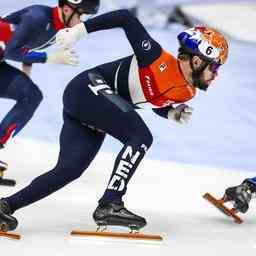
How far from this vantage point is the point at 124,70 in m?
4.66

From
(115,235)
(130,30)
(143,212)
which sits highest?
(130,30)

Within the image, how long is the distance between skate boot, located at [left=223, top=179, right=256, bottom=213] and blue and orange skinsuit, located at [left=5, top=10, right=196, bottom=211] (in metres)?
0.79

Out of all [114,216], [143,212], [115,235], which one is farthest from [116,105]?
[143,212]

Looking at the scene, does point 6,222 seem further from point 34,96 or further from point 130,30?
point 34,96

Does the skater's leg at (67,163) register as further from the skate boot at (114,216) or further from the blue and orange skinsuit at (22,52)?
the blue and orange skinsuit at (22,52)

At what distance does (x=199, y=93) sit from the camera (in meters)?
9.27

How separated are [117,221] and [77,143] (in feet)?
1.61

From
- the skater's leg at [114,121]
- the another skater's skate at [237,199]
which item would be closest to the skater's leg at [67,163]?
the skater's leg at [114,121]

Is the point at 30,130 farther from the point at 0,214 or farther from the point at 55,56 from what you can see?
the point at 0,214

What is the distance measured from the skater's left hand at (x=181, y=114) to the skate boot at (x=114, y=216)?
2.52 ft

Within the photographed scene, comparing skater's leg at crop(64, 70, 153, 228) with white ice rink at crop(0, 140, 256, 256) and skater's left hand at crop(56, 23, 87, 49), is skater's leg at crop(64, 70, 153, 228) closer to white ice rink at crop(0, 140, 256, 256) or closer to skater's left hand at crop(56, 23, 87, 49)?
white ice rink at crop(0, 140, 256, 256)

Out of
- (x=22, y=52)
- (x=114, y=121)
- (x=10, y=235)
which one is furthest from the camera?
(x=22, y=52)

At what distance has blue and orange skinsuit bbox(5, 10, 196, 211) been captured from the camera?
4.42m

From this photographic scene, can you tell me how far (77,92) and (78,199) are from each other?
105 centimetres
